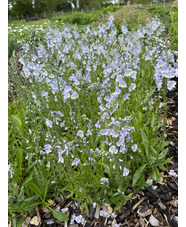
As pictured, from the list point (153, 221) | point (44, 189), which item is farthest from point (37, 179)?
point (153, 221)

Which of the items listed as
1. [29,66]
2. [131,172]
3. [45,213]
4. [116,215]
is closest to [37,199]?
[45,213]

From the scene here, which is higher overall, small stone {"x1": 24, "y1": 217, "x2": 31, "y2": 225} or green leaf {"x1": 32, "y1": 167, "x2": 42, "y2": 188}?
green leaf {"x1": 32, "y1": 167, "x2": 42, "y2": 188}

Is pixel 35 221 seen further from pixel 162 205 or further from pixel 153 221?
pixel 162 205

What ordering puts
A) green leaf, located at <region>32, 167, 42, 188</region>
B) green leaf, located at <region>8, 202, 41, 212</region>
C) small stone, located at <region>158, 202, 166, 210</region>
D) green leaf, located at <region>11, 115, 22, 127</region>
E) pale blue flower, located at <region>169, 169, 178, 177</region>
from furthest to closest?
green leaf, located at <region>11, 115, 22, 127</region>, pale blue flower, located at <region>169, 169, 178, 177</region>, green leaf, located at <region>32, 167, 42, 188</region>, small stone, located at <region>158, 202, 166, 210</region>, green leaf, located at <region>8, 202, 41, 212</region>

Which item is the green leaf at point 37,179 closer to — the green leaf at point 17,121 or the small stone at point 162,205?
the green leaf at point 17,121

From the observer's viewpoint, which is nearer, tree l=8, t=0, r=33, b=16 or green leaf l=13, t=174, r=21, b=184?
green leaf l=13, t=174, r=21, b=184

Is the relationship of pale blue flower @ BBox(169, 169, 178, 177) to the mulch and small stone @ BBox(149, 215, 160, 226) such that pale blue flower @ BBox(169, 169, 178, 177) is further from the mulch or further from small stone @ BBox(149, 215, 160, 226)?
small stone @ BBox(149, 215, 160, 226)

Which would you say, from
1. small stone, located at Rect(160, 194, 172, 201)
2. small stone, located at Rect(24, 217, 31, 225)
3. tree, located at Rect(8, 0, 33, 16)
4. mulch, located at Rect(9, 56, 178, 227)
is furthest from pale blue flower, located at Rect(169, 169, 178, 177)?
tree, located at Rect(8, 0, 33, 16)

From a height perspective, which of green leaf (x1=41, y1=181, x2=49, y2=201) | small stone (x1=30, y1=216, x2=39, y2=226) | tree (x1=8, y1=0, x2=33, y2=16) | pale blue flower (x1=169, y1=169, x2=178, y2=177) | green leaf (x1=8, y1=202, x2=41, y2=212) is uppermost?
tree (x1=8, y1=0, x2=33, y2=16)

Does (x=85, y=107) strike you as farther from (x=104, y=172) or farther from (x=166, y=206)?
(x=166, y=206)

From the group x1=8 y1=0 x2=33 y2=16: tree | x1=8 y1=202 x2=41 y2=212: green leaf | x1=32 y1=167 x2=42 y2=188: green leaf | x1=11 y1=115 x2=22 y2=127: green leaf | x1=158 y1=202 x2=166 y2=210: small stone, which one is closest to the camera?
x1=8 y1=202 x2=41 y2=212: green leaf

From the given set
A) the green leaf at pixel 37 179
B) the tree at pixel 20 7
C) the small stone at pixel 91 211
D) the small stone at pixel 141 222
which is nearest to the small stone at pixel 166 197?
the small stone at pixel 141 222
